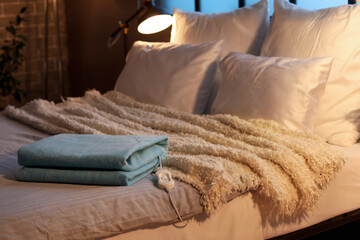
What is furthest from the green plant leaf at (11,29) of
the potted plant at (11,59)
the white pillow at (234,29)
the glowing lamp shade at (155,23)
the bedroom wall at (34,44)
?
the white pillow at (234,29)

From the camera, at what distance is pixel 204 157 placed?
1.60 meters

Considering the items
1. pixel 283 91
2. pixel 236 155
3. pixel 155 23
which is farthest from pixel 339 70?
pixel 155 23

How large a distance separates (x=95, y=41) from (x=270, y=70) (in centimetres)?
275

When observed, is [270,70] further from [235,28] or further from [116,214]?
[116,214]

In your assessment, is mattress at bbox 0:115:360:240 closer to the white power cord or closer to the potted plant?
the white power cord

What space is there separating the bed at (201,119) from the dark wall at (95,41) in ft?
4.27

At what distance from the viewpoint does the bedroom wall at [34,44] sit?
4621 mm

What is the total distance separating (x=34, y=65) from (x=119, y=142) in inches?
138

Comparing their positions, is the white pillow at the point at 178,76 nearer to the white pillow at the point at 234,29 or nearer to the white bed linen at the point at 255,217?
the white pillow at the point at 234,29

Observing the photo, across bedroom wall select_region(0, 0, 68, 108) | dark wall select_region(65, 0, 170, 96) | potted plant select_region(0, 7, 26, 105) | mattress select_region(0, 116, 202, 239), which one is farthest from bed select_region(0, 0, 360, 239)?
bedroom wall select_region(0, 0, 68, 108)

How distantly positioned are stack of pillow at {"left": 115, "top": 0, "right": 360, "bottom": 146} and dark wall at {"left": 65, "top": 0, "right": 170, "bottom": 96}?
1.33m

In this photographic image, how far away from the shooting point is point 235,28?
8.54 ft

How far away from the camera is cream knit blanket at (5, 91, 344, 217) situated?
147 cm

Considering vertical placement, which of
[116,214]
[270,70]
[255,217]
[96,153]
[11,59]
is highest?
[270,70]
